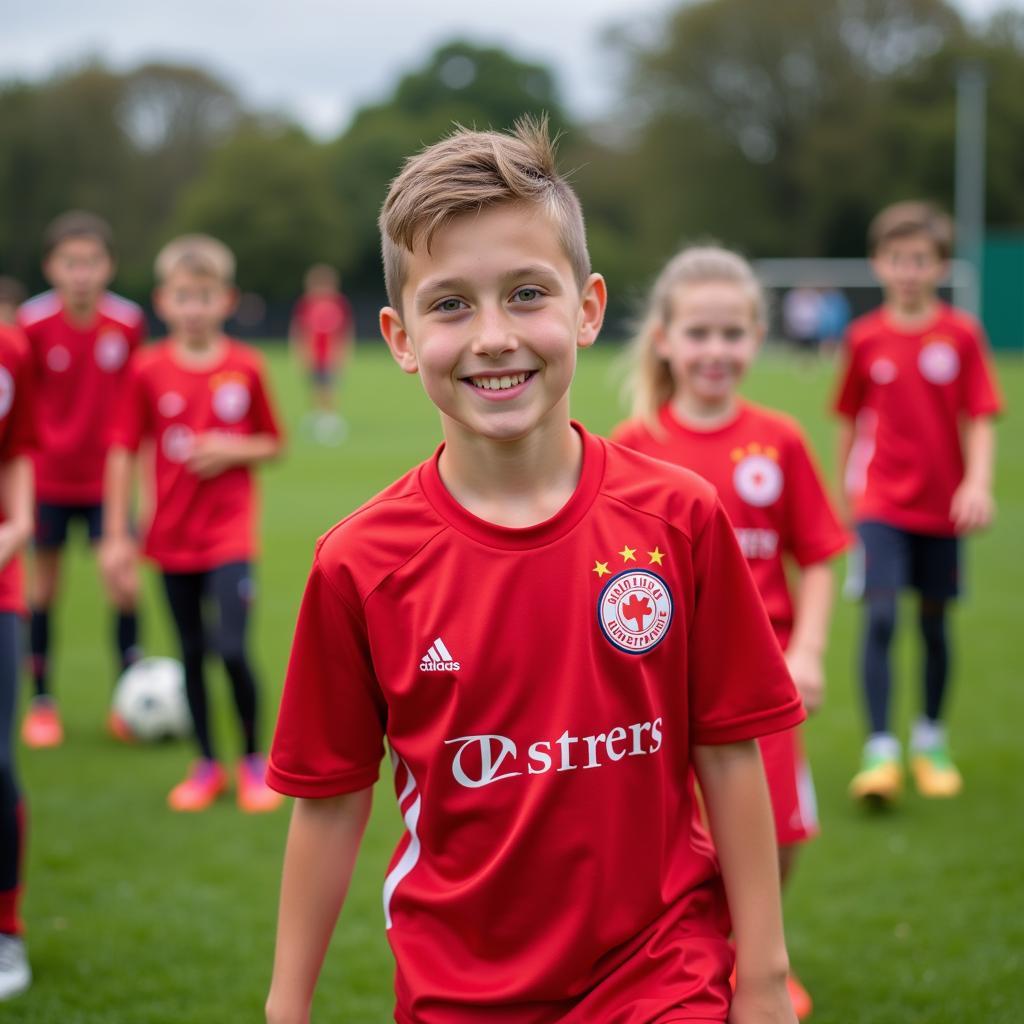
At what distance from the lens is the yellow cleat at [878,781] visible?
221 inches

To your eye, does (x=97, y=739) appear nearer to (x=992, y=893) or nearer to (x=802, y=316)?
(x=992, y=893)

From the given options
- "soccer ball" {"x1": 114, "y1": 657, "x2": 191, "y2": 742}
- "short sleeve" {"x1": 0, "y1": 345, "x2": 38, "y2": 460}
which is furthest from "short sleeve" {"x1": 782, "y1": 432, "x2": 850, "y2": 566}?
"soccer ball" {"x1": 114, "y1": 657, "x2": 191, "y2": 742}

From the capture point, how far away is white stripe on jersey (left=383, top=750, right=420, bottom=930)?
2.35m

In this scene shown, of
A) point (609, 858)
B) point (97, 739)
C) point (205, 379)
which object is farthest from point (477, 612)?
point (97, 739)

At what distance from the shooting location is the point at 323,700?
91.3 inches

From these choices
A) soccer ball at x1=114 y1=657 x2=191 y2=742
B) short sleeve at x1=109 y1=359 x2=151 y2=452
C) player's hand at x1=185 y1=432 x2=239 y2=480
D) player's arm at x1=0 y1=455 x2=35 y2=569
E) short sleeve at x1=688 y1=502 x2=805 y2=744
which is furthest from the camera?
soccer ball at x1=114 y1=657 x2=191 y2=742

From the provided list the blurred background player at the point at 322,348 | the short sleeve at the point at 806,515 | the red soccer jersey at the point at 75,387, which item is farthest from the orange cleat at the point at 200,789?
the blurred background player at the point at 322,348

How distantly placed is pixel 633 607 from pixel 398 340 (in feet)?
2.04

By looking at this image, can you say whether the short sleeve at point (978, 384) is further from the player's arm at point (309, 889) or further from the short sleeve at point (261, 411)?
the player's arm at point (309, 889)

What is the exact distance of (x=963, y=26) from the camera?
60.8 meters

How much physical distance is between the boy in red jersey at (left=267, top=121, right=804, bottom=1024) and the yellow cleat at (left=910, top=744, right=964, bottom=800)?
12.8 ft

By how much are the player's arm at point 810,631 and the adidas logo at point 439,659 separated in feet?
4.95

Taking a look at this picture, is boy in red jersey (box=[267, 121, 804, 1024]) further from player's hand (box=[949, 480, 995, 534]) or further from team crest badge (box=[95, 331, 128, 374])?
team crest badge (box=[95, 331, 128, 374])

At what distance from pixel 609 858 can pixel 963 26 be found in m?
65.4
